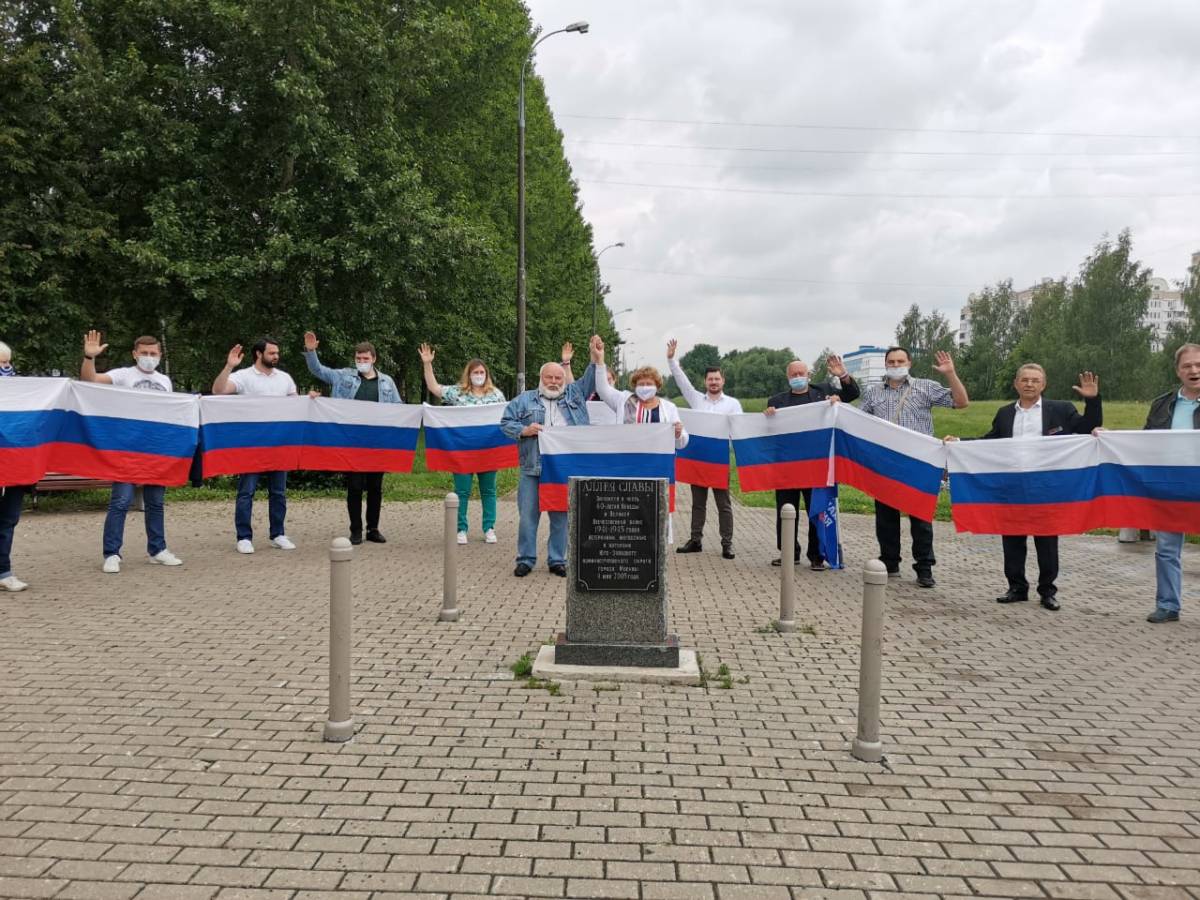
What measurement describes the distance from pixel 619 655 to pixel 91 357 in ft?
21.5

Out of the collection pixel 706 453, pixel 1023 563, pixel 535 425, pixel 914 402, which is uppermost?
pixel 914 402

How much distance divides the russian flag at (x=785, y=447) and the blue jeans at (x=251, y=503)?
5.58 m

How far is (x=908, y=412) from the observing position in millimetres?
8727

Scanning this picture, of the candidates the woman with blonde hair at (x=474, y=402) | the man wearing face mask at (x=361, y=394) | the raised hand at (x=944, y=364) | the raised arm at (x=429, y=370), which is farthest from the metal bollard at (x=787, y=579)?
the man wearing face mask at (x=361, y=394)

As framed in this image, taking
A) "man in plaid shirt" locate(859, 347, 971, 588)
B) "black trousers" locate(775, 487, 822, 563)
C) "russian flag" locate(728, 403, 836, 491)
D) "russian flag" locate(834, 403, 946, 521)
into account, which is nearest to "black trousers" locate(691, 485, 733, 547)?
"russian flag" locate(728, 403, 836, 491)

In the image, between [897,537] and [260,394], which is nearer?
[897,537]

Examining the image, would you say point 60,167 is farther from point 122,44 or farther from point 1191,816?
point 1191,816

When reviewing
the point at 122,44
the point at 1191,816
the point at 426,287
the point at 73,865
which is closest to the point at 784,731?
the point at 1191,816

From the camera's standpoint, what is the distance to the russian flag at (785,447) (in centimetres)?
915

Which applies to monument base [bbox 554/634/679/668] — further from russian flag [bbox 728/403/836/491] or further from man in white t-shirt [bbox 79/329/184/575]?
man in white t-shirt [bbox 79/329/184/575]

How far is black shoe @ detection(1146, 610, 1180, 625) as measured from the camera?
23.7 feet

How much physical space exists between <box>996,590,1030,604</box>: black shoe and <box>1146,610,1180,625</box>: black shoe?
1009 mm

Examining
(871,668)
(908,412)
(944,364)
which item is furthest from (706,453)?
(871,668)

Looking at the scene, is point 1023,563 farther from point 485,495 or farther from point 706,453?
point 485,495
